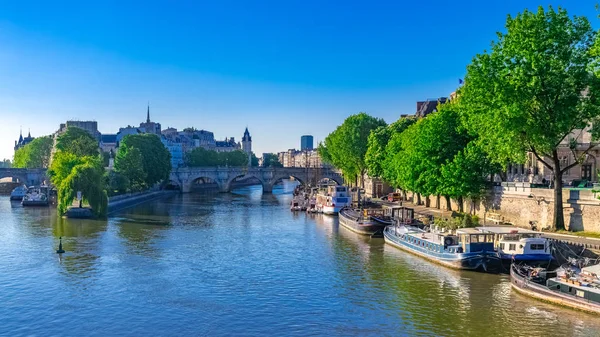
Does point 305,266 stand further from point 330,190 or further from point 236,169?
point 236,169

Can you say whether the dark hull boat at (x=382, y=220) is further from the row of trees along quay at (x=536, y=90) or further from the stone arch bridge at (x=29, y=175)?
the stone arch bridge at (x=29, y=175)

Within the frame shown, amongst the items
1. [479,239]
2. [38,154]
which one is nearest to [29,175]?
[38,154]

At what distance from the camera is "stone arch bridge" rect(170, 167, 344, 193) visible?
11344 centimetres

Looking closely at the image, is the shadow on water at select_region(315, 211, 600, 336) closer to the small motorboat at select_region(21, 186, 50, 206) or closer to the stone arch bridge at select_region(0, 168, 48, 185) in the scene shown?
the small motorboat at select_region(21, 186, 50, 206)

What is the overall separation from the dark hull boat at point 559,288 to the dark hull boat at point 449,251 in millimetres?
3378

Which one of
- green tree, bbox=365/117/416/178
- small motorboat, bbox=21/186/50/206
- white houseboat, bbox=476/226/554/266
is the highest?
green tree, bbox=365/117/416/178

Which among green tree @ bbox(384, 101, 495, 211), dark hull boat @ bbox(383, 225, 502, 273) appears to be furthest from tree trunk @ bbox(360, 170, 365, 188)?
dark hull boat @ bbox(383, 225, 502, 273)

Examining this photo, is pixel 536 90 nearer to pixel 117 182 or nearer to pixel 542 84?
pixel 542 84

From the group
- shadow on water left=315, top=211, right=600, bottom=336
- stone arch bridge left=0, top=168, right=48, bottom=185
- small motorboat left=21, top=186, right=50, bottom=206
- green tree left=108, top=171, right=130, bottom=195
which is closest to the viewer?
shadow on water left=315, top=211, right=600, bottom=336

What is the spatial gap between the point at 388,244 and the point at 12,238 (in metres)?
29.8

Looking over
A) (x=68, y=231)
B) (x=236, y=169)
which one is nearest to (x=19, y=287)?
(x=68, y=231)

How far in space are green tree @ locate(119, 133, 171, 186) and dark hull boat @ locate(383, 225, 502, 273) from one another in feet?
197

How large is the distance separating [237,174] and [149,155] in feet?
86.1

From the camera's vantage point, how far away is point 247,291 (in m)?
29.2
